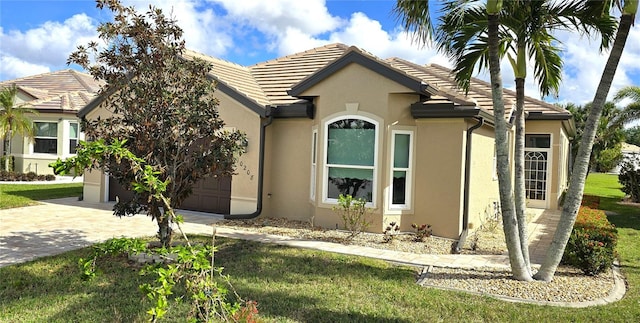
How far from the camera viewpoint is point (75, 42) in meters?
8.54

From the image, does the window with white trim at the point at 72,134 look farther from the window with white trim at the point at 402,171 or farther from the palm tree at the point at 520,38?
the palm tree at the point at 520,38

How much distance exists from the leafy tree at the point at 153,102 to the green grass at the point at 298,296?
5.53ft

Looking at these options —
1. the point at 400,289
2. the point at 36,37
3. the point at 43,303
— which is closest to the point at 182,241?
the point at 43,303

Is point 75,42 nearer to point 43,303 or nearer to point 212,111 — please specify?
point 212,111

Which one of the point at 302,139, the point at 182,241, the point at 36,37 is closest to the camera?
the point at 182,241

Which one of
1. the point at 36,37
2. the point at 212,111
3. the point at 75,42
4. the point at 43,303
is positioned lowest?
the point at 43,303

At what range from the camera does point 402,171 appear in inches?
464

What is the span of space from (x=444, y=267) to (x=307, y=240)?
139 inches

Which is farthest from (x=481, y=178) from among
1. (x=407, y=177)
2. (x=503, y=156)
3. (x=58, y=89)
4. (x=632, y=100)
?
(x=58, y=89)

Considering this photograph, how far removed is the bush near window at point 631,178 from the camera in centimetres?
2150

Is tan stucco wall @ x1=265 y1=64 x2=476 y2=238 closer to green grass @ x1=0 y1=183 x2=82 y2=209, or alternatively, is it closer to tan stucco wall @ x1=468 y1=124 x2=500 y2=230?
tan stucco wall @ x1=468 y1=124 x2=500 y2=230

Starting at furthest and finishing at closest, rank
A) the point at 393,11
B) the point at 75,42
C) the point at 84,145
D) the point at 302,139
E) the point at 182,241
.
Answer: the point at 302,139 → the point at 182,241 → the point at 75,42 → the point at 393,11 → the point at 84,145

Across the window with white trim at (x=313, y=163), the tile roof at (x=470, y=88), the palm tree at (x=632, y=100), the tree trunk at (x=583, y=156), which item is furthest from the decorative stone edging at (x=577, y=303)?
the palm tree at (x=632, y=100)

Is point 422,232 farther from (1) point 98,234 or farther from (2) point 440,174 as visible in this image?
(1) point 98,234
